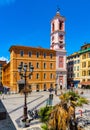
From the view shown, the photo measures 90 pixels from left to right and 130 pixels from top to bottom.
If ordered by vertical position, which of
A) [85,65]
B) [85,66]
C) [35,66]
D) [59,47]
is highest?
[59,47]

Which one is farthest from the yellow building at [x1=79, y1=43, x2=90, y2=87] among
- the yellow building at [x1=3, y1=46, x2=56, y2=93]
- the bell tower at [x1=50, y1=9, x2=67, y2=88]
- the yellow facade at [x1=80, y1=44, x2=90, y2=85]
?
the yellow building at [x1=3, y1=46, x2=56, y2=93]

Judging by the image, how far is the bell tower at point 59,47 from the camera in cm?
5344

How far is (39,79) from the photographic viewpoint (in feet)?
166

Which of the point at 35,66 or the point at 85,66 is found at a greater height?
the point at 85,66

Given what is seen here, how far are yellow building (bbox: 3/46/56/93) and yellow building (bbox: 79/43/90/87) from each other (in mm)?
11969

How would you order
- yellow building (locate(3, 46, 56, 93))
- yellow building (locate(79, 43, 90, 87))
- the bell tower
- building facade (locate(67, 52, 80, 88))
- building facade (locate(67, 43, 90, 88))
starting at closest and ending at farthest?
yellow building (locate(3, 46, 56, 93)), the bell tower, yellow building (locate(79, 43, 90, 87)), building facade (locate(67, 43, 90, 88)), building facade (locate(67, 52, 80, 88))

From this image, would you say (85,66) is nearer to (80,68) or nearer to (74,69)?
(80,68)

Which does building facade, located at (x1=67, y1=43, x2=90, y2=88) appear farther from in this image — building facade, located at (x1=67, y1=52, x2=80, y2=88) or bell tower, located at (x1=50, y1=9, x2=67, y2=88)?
bell tower, located at (x1=50, y1=9, x2=67, y2=88)

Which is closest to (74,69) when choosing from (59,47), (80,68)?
(80,68)

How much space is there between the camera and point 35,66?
1961 inches

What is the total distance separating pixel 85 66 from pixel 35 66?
18679mm

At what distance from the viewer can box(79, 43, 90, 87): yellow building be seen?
5724 cm

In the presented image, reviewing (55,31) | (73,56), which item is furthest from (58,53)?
(73,56)

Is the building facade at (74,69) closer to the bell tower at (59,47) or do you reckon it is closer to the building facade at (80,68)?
the building facade at (80,68)
